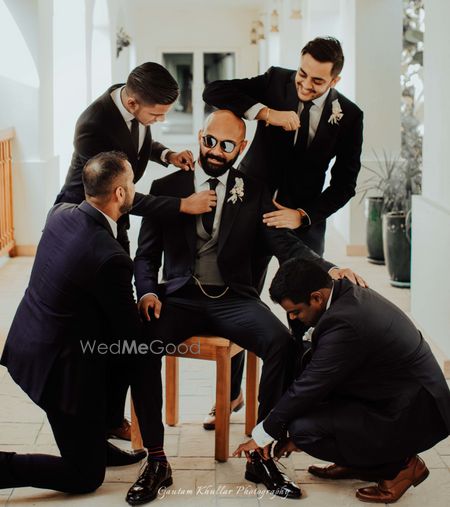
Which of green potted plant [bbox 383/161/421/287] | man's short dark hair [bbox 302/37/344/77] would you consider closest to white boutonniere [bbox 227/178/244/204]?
man's short dark hair [bbox 302/37/344/77]

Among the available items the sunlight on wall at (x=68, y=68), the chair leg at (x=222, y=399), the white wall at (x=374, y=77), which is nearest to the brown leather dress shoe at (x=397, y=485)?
the chair leg at (x=222, y=399)

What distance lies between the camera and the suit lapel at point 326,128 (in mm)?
3871

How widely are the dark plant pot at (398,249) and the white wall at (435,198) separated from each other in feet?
4.55

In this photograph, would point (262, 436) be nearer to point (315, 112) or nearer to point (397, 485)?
point (397, 485)

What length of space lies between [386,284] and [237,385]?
3241mm

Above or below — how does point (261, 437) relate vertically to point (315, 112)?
below

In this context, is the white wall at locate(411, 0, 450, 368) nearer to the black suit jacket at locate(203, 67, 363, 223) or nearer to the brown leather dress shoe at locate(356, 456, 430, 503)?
the black suit jacket at locate(203, 67, 363, 223)

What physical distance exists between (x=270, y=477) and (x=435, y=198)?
236 cm

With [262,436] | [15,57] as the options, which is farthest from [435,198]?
[15,57]

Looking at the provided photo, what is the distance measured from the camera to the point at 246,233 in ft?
12.2

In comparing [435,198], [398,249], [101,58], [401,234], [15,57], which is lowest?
[398,249]

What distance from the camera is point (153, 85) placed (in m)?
3.61

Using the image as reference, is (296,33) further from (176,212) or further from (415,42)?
(176,212)

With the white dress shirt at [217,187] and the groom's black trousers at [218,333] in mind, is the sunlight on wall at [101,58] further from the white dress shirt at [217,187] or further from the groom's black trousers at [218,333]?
the groom's black trousers at [218,333]
